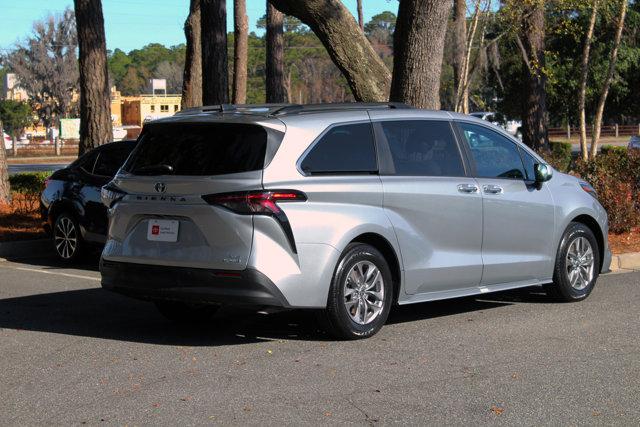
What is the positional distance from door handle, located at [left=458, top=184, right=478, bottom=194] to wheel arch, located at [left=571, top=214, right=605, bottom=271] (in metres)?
1.66

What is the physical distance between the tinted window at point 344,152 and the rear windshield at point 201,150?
43 cm

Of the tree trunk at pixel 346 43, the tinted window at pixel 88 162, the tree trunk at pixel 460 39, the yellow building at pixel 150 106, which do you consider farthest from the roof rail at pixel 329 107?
the yellow building at pixel 150 106

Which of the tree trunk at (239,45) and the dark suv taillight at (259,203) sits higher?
the tree trunk at (239,45)

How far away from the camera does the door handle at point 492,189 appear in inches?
354

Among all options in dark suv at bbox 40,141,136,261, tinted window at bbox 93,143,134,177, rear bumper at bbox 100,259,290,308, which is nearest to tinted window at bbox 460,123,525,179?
rear bumper at bbox 100,259,290,308

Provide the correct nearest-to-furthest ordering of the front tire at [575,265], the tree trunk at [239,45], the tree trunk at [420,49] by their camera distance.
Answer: the front tire at [575,265]
the tree trunk at [420,49]
the tree trunk at [239,45]

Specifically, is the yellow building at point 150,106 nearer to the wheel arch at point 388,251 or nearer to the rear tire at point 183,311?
the rear tire at point 183,311

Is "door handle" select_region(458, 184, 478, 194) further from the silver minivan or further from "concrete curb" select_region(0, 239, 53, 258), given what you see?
"concrete curb" select_region(0, 239, 53, 258)

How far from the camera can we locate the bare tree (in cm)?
7419

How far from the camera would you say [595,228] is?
10234 millimetres

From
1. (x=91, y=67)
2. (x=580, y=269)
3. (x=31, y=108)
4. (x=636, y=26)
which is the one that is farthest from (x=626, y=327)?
(x=31, y=108)

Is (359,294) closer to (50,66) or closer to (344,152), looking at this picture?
(344,152)

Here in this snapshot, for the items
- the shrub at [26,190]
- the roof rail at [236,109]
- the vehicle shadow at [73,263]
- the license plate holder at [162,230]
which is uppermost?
the roof rail at [236,109]

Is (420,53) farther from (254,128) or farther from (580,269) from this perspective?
(254,128)
